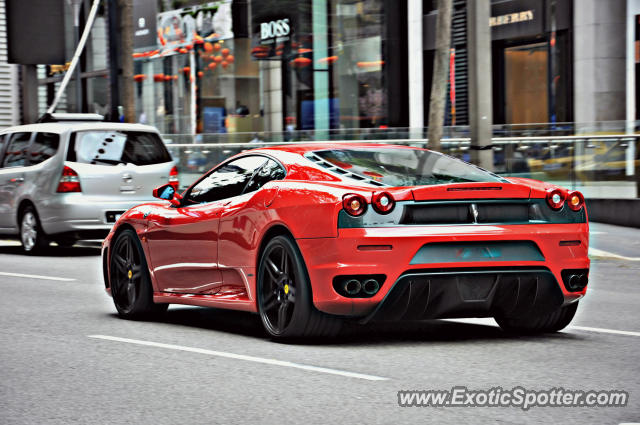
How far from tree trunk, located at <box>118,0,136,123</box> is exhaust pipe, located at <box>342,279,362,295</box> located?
16.0 metres

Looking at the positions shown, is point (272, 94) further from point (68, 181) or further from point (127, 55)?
point (68, 181)

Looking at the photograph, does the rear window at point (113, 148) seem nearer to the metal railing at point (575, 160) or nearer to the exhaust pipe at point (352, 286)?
the metal railing at point (575, 160)

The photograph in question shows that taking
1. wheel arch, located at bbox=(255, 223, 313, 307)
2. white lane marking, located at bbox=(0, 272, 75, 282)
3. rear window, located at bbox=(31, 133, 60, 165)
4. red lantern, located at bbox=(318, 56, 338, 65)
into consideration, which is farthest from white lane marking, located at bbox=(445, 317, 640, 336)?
red lantern, located at bbox=(318, 56, 338, 65)

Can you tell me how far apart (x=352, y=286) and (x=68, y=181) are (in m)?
9.11

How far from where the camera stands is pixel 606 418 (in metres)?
5.21

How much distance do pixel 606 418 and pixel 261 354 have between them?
251 cm

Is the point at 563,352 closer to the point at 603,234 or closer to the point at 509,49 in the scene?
the point at 603,234

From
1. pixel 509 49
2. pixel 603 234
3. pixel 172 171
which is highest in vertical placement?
pixel 509 49

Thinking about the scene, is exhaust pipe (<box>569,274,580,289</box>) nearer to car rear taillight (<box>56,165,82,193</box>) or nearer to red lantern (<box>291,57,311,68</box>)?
car rear taillight (<box>56,165,82,193</box>)

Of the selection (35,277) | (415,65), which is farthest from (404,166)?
(415,65)

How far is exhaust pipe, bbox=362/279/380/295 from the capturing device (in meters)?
6.87

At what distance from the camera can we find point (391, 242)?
6.85 metres

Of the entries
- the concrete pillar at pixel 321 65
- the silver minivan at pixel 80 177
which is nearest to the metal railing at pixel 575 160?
the silver minivan at pixel 80 177

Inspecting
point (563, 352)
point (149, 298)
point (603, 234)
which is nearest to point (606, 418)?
point (563, 352)
